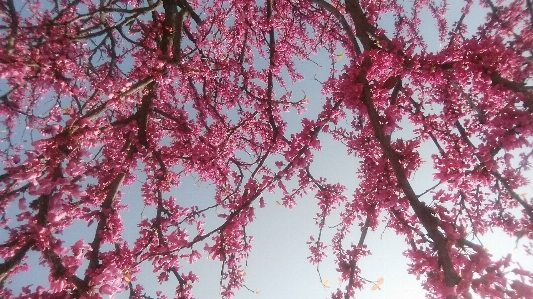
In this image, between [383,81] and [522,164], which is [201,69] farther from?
[522,164]

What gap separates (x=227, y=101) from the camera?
21.9 feet

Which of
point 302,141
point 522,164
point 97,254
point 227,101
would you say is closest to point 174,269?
point 97,254

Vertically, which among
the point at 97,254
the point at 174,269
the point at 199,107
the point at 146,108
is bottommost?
the point at 97,254

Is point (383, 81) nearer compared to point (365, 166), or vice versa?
point (383, 81)

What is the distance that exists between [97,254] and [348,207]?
3.75m

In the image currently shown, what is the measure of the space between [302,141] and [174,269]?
235 centimetres

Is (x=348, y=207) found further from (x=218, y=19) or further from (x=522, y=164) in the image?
(x=218, y=19)

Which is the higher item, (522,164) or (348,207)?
(348,207)

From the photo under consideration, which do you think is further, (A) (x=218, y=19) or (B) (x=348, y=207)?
(A) (x=218, y=19)

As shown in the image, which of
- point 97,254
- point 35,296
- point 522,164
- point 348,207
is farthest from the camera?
point 348,207

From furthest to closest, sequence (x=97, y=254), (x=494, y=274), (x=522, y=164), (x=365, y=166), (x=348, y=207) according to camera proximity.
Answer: (x=348, y=207) → (x=365, y=166) → (x=522, y=164) → (x=97, y=254) → (x=494, y=274)

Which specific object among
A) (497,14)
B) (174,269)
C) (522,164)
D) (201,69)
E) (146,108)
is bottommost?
(174,269)

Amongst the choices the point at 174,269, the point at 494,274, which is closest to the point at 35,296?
the point at 174,269

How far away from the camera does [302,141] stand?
13.3 ft
